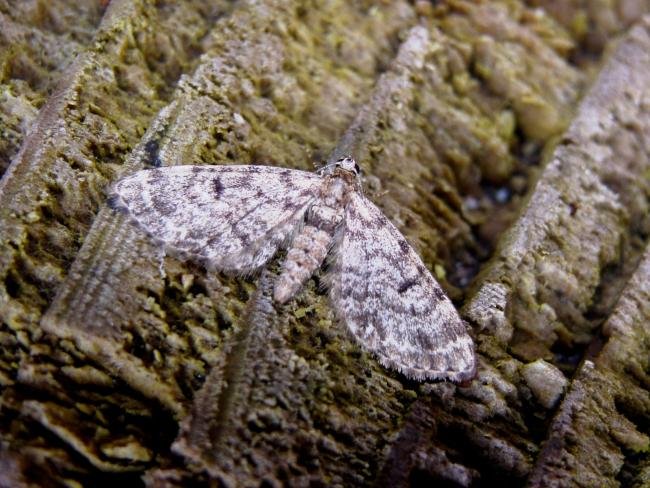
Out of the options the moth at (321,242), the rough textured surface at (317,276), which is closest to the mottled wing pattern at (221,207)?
the moth at (321,242)

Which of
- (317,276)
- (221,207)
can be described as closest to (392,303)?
(317,276)

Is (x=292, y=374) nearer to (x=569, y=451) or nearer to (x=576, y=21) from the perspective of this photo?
(x=569, y=451)

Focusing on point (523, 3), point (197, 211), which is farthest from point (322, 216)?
point (523, 3)

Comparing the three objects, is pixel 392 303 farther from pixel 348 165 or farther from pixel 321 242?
pixel 348 165

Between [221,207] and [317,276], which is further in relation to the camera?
[221,207]

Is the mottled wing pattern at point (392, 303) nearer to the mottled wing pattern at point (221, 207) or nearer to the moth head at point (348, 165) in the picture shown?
the moth head at point (348, 165)
